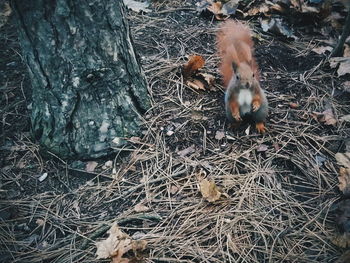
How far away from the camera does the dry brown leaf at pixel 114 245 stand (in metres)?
1.54

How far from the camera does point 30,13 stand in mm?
1640

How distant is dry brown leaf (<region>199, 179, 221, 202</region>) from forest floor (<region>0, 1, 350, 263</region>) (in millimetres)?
34

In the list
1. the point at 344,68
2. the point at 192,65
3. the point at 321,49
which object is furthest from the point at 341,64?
the point at 192,65

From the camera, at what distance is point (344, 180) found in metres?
1.75

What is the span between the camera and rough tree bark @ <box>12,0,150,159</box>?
1688 mm

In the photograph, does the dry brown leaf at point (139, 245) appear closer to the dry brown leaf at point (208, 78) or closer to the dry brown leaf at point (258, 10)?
the dry brown leaf at point (208, 78)

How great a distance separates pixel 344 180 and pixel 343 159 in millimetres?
125

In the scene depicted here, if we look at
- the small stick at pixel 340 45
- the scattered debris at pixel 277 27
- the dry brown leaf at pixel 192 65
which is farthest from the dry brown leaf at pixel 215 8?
the small stick at pixel 340 45

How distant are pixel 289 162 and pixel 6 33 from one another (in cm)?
244

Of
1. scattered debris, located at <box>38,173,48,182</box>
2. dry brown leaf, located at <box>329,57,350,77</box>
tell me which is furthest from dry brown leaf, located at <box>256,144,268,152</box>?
scattered debris, located at <box>38,173,48,182</box>

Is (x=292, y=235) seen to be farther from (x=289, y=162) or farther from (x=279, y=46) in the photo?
(x=279, y=46)

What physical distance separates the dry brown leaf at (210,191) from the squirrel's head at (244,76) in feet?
2.04

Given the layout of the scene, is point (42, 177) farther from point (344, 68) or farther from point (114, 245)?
point (344, 68)

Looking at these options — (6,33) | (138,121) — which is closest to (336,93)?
(138,121)
